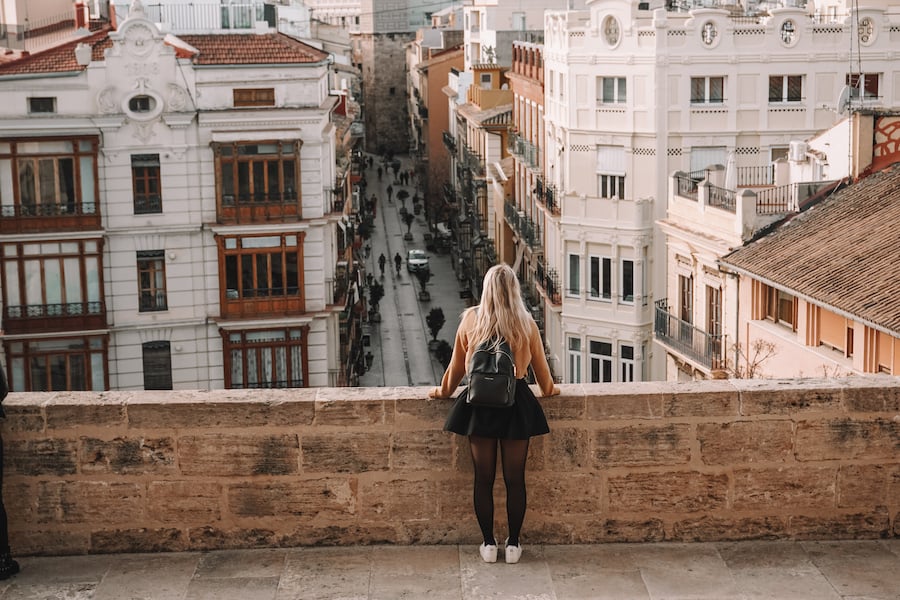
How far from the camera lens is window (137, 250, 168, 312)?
3300 cm

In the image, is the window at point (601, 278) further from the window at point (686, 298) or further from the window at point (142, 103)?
the window at point (142, 103)

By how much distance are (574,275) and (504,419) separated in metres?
33.2

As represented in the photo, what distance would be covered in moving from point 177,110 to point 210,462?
81.4 ft

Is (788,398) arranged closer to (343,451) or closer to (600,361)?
(343,451)

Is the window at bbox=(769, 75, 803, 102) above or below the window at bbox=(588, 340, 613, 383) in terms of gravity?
above

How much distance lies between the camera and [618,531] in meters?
8.48

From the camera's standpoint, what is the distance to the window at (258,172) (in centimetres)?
3272

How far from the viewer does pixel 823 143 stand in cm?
3067

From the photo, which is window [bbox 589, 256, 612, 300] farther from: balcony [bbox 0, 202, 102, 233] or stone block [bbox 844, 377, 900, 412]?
stone block [bbox 844, 377, 900, 412]

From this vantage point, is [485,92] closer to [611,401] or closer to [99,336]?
[99,336]

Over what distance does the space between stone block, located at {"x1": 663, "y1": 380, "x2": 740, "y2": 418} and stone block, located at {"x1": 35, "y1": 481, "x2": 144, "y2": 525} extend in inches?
125

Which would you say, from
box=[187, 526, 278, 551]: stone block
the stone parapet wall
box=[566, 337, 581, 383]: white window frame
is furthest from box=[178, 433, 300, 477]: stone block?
box=[566, 337, 581, 383]: white window frame

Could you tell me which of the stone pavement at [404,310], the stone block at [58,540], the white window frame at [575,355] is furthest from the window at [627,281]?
the stone block at [58,540]

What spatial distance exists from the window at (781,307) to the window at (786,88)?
1333 centimetres
